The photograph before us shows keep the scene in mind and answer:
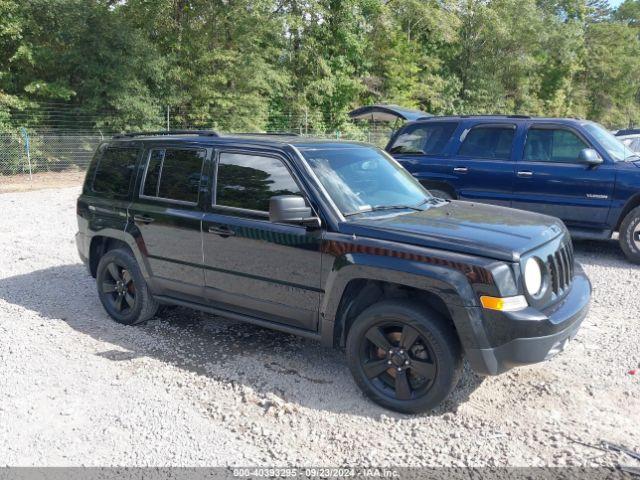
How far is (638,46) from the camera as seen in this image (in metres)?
50.2

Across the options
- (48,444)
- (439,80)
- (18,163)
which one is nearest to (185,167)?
(48,444)

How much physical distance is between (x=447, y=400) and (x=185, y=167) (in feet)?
9.21

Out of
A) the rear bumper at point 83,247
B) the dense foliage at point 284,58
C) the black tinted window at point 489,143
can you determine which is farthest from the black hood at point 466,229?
the dense foliage at point 284,58

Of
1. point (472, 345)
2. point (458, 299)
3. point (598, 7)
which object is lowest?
point (472, 345)

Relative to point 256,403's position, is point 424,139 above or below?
above

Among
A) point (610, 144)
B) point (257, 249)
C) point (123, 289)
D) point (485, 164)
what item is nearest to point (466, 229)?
point (257, 249)

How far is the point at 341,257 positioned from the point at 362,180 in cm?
85

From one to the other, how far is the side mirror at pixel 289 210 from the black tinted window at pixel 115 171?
2072 mm

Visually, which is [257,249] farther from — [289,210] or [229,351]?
[229,351]

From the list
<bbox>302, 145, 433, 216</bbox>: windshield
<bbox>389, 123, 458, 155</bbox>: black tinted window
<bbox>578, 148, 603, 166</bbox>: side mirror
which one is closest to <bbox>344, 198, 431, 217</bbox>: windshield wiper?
<bbox>302, 145, 433, 216</bbox>: windshield

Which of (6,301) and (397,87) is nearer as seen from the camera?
(6,301)

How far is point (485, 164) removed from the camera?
8172 millimetres

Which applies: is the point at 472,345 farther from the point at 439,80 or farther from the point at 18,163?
the point at 439,80

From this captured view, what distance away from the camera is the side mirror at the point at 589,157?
737 centimetres
